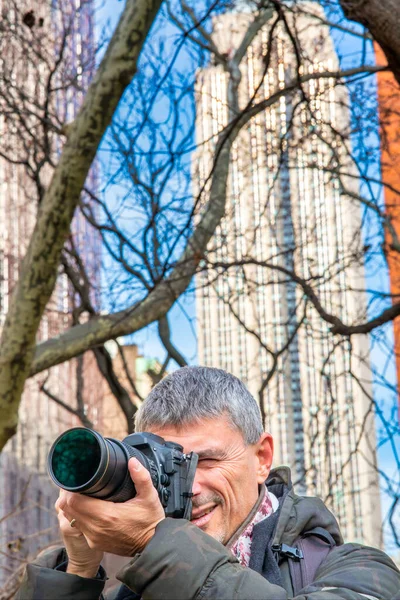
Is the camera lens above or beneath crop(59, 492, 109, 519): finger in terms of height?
above

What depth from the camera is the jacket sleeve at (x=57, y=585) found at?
1.91 metres

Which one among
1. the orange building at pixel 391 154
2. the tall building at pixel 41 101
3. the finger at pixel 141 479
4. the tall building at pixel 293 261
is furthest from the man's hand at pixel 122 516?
the tall building at pixel 293 261

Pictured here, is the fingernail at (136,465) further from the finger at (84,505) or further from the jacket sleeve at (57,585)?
the jacket sleeve at (57,585)

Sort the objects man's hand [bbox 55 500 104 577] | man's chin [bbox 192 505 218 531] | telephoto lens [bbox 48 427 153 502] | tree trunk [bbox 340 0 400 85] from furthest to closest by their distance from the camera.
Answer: tree trunk [bbox 340 0 400 85], man's chin [bbox 192 505 218 531], man's hand [bbox 55 500 104 577], telephoto lens [bbox 48 427 153 502]

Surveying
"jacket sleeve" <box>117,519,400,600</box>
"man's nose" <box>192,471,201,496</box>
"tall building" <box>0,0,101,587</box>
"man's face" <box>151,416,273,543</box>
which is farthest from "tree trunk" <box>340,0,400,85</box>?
"jacket sleeve" <box>117,519,400,600</box>

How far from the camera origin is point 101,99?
4.65m

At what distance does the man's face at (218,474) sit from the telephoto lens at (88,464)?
38 cm

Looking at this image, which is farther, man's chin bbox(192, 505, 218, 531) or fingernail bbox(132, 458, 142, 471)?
man's chin bbox(192, 505, 218, 531)

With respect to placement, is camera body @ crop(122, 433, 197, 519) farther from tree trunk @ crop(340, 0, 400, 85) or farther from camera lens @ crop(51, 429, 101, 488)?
tree trunk @ crop(340, 0, 400, 85)

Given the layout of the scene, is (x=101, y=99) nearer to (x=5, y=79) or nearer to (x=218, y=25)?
(x=5, y=79)

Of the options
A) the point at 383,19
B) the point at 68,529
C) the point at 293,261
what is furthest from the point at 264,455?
the point at 293,261

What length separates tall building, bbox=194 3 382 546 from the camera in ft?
22.4

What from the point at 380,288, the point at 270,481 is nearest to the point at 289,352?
the point at 380,288

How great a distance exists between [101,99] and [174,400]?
9.44ft
